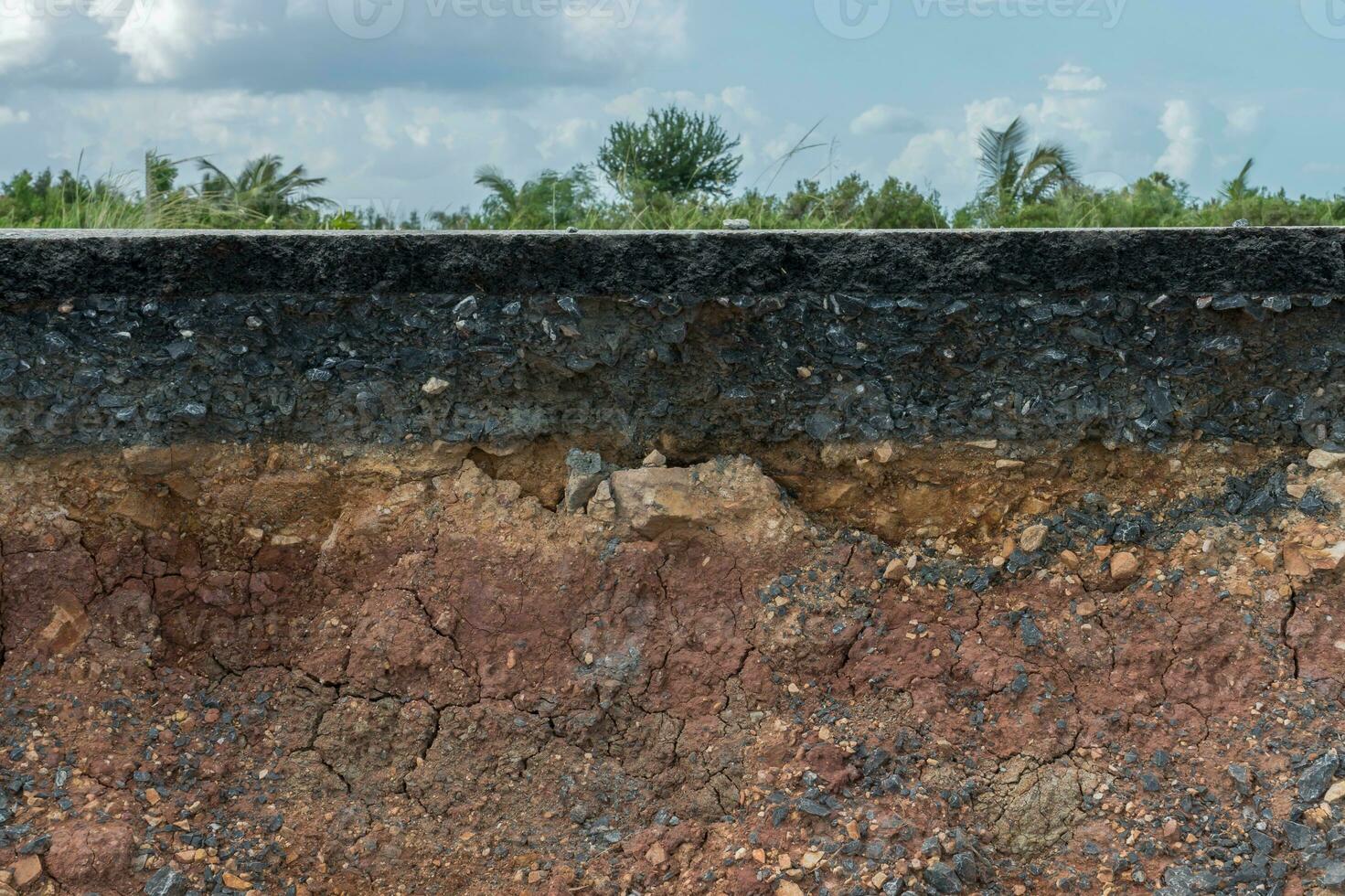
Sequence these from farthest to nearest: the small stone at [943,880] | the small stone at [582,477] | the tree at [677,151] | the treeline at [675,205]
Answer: the tree at [677,151], the treeline at [675,205], the small stone at [582,477], the small stone at [943,880]

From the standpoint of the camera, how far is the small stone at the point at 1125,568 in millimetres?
2727

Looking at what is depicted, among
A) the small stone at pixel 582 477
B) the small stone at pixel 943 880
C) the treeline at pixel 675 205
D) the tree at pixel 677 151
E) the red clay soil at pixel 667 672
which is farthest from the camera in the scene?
the tree at pixel 677 151

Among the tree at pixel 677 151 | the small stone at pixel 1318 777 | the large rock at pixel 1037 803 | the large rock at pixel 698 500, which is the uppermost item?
the tree at pixel 677 151

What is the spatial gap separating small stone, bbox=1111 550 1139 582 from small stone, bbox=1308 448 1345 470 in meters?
0.51

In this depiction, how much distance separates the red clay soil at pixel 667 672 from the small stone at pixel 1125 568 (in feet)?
0.04

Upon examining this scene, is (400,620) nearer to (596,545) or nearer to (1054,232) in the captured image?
(596,545)

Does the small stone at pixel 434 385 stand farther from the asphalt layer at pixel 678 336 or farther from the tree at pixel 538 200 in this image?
the tree at pixel 538 200

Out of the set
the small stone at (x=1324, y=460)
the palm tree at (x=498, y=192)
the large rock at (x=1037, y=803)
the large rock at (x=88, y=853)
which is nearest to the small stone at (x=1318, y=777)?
the large rock at (x=1037, y=803)

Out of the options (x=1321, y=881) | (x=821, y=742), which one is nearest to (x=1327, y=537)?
(x=1321, y=881)

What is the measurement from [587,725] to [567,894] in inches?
15.3

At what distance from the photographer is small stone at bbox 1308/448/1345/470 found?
8.98 ft

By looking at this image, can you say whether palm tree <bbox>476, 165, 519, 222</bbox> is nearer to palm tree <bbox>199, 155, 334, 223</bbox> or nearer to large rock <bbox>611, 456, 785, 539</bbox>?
palm tree <bbox>199, 155, 334, 223</bbox>

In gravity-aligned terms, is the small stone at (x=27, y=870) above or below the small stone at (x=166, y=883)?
above

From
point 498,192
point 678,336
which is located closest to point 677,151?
point 498,192
